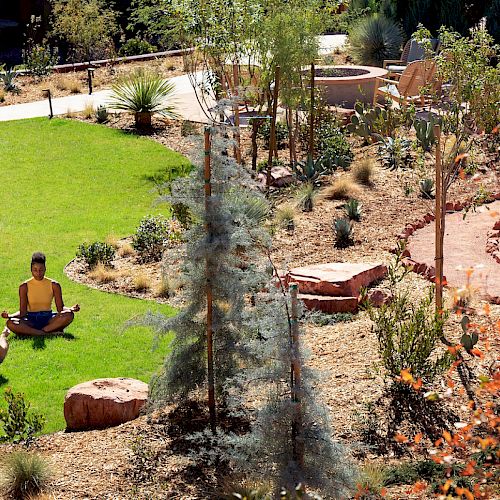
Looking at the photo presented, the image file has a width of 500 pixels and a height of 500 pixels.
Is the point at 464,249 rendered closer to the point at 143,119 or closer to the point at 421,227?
the point at 421,227

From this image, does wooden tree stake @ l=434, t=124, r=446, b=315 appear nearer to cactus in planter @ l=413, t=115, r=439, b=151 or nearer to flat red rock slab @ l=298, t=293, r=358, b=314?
flat red rock slab @ l=298, t=293, r=358, b=314

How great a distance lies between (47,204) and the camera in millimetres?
14211

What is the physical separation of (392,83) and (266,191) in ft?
18.0

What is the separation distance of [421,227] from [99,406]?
592 centimetres

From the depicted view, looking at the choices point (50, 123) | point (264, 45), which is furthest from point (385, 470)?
point (50, 123)

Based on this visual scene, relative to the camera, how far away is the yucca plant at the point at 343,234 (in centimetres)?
1132

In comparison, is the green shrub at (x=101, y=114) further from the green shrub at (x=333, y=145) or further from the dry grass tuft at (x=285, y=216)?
the dry grass tuft at (x=285, y=216)

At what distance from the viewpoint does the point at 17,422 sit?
6.98 meters

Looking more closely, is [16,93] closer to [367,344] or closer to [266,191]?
[266,191]

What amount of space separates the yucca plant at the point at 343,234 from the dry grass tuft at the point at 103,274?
8.45ft

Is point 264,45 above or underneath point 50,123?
above

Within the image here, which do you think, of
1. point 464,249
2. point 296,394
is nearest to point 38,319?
point 296,394

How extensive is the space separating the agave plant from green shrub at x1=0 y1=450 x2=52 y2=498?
39.4ft

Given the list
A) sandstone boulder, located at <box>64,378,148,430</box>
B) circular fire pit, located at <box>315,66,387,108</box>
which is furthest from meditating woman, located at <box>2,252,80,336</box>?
circular fire pit, located at <box>315,66,387,108</box>
